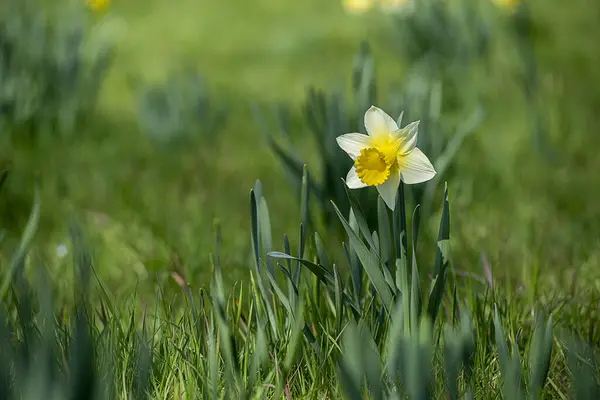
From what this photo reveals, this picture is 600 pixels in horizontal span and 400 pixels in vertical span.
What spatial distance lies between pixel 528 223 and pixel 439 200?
31cm

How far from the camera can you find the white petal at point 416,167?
1.17 m

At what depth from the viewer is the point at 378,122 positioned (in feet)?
3.93

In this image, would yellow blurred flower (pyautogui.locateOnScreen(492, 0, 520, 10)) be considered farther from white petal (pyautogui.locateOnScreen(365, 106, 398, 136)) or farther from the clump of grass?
white petal (pyautogui.locateOnScreen(365, 106, 398, 136))

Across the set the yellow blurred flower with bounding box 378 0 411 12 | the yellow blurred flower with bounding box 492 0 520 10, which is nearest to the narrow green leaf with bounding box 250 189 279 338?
the yellow blurred flower with bounding box 492 0 520 10

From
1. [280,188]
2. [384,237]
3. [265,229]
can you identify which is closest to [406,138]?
[384,237]

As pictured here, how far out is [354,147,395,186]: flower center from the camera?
45.8 inches

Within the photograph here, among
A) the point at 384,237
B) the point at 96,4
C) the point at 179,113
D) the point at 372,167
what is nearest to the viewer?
the point at 372,167

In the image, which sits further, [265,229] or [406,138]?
[265,229]

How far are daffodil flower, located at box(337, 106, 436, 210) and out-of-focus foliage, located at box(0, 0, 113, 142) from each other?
80.6 inches

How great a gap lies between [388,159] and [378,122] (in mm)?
68

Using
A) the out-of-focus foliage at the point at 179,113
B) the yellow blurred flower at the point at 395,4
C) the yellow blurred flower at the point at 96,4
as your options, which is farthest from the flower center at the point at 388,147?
the yellow blurred flower at the point at 395,4

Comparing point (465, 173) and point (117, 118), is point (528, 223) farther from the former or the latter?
point (117, 118)

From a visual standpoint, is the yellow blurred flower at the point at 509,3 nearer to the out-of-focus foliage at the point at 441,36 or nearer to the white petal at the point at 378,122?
the out-of-focus foliage at the point at 441,36

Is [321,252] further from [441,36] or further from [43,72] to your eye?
[441,36]
